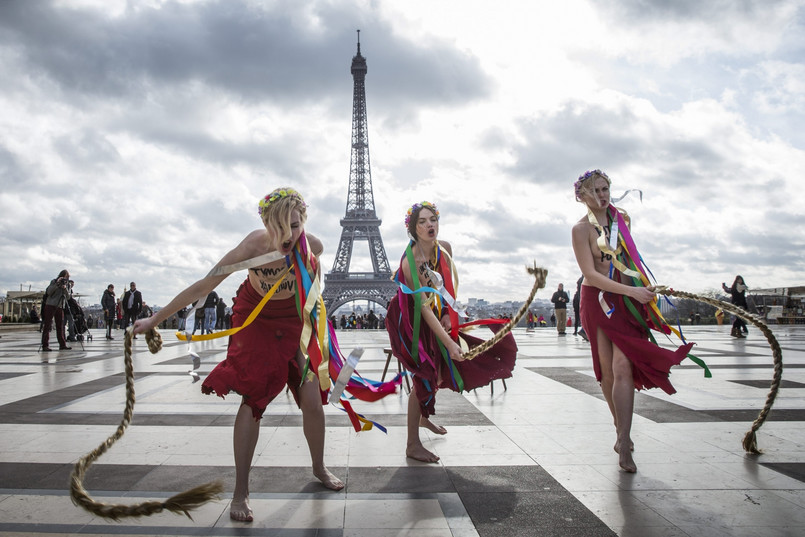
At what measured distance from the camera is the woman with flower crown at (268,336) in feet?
9.12

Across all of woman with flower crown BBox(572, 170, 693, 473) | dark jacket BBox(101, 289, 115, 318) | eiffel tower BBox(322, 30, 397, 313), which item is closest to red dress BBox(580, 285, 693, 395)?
woman with flower crown BBox(572, 170, 693, 473)

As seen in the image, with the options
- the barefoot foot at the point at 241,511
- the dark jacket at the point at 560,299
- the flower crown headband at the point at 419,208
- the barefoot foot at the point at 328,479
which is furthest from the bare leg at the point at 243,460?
the dark jacket at the point at 560,299

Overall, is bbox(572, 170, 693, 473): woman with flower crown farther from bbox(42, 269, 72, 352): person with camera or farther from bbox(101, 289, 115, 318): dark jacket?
bbox(101, 289, 115, 318): dark jacket

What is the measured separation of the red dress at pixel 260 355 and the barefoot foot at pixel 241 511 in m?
0.39

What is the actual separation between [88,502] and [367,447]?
72.0 inches

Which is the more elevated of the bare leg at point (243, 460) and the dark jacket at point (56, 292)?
the dark jacket at point (56, 292)

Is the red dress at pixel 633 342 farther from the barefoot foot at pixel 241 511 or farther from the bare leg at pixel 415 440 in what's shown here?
the barefoot foot at pixel 241 511

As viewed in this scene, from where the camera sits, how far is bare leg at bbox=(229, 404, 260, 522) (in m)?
2.51

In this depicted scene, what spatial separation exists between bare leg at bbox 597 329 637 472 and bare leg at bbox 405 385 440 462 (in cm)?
103

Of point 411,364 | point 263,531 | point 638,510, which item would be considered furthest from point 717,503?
point 263,531

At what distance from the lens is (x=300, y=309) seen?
3.00m

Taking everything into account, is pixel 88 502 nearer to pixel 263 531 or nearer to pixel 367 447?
pixel 263 531

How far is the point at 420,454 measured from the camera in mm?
3400

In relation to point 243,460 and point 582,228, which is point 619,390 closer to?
point 582,228
